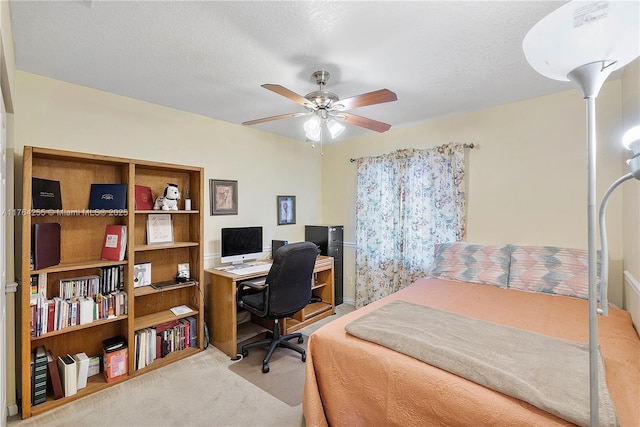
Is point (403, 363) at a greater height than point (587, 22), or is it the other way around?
point (587, 22)

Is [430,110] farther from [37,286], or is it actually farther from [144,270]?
[37,286]

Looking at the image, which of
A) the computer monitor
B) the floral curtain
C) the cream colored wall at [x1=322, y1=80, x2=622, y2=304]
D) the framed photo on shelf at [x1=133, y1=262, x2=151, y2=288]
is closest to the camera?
the cream colored wall at [x1=322, y1=80, x2=622, y2=304]

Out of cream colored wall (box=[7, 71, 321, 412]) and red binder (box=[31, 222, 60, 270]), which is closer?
red binder (box=[31, 222, 60, 270])

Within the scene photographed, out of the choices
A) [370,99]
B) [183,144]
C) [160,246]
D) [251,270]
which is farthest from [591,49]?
[183,144]

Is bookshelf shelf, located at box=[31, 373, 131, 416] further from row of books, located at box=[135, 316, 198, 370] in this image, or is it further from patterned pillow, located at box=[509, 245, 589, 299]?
patterned pillow, located at box=[509, 245, 589, 299]

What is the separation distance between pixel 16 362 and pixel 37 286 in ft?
1.78

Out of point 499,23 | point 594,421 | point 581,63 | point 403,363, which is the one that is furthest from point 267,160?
point 594,421

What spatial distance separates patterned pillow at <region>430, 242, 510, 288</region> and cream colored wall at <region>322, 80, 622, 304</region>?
0.25 meters

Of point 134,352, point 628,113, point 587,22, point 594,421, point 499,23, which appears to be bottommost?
point 134,352

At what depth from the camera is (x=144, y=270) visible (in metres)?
2.60

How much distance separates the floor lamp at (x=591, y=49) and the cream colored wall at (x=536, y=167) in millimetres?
2314

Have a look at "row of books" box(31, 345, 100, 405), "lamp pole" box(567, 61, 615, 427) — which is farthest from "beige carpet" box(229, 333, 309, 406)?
"lamp pole" box(567, 61, 615, 427)

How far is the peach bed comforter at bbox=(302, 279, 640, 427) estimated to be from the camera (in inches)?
41.1

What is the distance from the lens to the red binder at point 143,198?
2.56m
